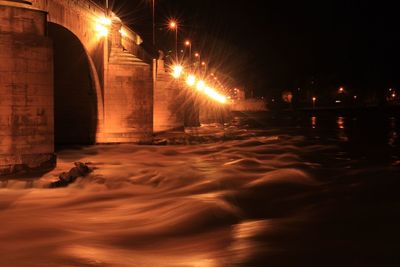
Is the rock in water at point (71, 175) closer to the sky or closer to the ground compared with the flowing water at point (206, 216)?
closer to the sky

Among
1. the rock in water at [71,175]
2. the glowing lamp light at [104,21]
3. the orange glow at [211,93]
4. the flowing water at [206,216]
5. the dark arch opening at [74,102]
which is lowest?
the flowing water at [206,216]

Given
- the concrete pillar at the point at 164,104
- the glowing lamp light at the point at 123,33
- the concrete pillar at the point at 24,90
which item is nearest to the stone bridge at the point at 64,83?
the concrete pillar at the point at 24,90

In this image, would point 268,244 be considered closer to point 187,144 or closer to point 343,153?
point 343,153

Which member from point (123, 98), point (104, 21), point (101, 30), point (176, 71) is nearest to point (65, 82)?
point (123, 98)

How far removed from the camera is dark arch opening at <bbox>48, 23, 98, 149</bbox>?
25766mm

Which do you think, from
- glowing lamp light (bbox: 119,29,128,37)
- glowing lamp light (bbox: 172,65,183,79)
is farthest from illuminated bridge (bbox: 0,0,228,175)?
glowing lamp light (bbox: 172,65,183,79)

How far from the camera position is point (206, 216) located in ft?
36.0

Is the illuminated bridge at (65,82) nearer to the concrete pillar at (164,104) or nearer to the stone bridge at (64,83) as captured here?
the stone bridge at (64,83)

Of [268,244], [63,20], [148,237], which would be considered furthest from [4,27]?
[268,244]

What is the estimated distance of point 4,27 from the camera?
49.2 feet

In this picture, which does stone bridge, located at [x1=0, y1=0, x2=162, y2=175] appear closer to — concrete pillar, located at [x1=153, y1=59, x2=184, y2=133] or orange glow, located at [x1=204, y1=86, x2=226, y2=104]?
concrete pillar, located at [x1=153, y1=59, x2=184, y2=133]

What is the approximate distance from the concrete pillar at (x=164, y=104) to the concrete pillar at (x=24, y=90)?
23.2m

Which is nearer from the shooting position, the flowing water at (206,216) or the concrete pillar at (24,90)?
the flowing water at (206,216)

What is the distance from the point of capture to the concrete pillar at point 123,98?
26.2 metres
